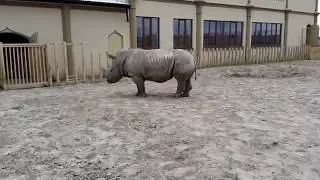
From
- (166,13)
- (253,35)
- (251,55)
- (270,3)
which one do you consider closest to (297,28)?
(270,3)

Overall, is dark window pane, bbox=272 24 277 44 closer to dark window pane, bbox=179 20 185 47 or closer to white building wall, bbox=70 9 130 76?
dark window pane, bbox=179 20 185 47

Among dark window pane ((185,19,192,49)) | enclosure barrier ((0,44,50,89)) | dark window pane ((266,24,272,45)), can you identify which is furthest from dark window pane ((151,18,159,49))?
dark window pane ((266,24,272,45))

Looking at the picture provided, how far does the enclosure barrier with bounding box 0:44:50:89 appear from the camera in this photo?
36.6ft

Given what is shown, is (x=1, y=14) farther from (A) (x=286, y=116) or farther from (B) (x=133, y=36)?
(A) (x=286, y=116)

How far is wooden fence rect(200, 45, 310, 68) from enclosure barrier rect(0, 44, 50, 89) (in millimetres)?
9372

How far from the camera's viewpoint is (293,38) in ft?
85.3

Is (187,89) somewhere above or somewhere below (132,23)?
below

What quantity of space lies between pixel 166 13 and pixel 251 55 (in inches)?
294

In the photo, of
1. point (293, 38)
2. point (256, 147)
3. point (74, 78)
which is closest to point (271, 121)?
point (256, 147)

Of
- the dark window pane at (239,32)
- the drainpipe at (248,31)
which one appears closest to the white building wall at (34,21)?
the dark window pane at (239,32)

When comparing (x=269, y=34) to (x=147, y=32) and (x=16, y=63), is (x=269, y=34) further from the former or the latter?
(x=16, y=63)

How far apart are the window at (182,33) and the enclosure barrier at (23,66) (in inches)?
307

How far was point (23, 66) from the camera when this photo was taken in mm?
11523

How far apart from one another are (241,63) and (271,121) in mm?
15320
